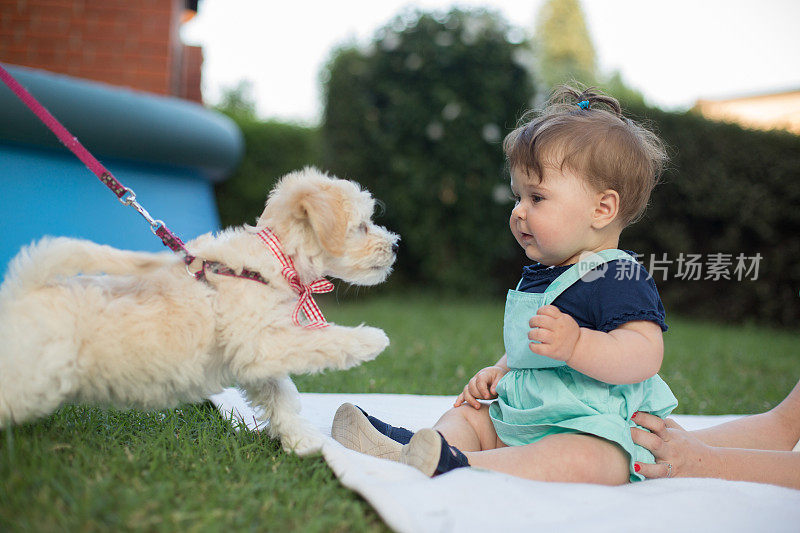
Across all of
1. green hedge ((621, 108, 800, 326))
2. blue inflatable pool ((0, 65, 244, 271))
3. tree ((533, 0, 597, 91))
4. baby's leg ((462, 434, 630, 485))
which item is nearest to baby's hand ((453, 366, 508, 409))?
baby's leg ((462, 434, 630, 485))

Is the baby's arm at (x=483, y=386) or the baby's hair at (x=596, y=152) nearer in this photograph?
the baby's hair at (x=596, y=152)

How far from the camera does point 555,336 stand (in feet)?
6.69

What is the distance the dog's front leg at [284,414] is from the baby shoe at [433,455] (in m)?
0.41

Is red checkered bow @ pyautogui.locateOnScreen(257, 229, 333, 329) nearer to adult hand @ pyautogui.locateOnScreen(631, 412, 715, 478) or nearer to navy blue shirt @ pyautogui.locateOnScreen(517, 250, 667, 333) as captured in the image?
navy blue shirt @ pyautogui.locateOnScreen(517, 250, 667, 333)

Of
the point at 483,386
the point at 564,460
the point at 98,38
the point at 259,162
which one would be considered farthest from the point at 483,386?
the point at 259,162

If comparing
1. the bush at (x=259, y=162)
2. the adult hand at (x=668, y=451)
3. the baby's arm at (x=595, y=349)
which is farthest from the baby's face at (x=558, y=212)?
the bush at (x=259, y=162)

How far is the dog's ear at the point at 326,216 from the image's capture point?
225 cm

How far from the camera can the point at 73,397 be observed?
80.0 inches

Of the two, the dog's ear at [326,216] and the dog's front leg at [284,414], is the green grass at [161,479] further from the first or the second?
the dog's ear at [326,216]

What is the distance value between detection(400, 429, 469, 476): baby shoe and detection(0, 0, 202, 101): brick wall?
6.01 m

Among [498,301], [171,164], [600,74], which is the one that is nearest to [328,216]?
[171,164]

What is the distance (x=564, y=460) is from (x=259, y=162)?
1015 centimetres

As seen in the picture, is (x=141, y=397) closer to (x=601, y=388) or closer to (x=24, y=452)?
(x=24, y=452)

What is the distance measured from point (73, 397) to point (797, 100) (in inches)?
514
